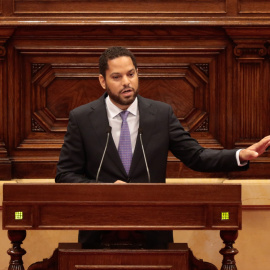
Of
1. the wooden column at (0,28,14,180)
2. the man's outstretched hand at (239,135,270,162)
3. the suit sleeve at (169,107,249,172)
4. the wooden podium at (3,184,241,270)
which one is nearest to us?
the wooden podium at (3,184,241,270)

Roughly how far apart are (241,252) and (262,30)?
3.70 feet

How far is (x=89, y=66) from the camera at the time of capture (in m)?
3.10

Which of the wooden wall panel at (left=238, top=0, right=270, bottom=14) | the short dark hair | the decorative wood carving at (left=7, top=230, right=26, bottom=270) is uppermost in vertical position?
the wooden wall panel at (left=238, top=0, right=270, bottom=14)

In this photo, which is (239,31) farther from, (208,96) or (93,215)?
(93,215)

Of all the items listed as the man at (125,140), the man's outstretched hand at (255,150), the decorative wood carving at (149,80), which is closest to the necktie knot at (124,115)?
the man at (125,140)

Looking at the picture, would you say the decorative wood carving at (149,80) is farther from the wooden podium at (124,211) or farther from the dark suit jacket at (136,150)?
the wooden podium at (124,211)

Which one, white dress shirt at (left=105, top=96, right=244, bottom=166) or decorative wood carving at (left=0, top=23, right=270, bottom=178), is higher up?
decorative wood carving at (left=0, top=23, right=270, bottom=178)

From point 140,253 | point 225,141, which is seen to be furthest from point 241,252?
point 140,253

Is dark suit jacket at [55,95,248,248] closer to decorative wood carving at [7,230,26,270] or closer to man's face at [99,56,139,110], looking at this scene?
man's face at [99,56,139,110]

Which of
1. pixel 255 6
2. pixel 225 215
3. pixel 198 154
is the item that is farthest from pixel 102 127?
pixel 255 6

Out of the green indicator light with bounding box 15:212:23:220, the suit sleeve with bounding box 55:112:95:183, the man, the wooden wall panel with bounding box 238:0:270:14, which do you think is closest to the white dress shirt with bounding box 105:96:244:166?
the man

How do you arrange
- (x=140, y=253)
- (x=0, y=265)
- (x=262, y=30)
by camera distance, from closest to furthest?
(x=140, y=253) < (x=0, y=265) < (x=262, y=30)

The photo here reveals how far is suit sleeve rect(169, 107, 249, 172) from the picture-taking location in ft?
6.59

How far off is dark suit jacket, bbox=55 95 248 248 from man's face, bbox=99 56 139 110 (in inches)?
3.3
